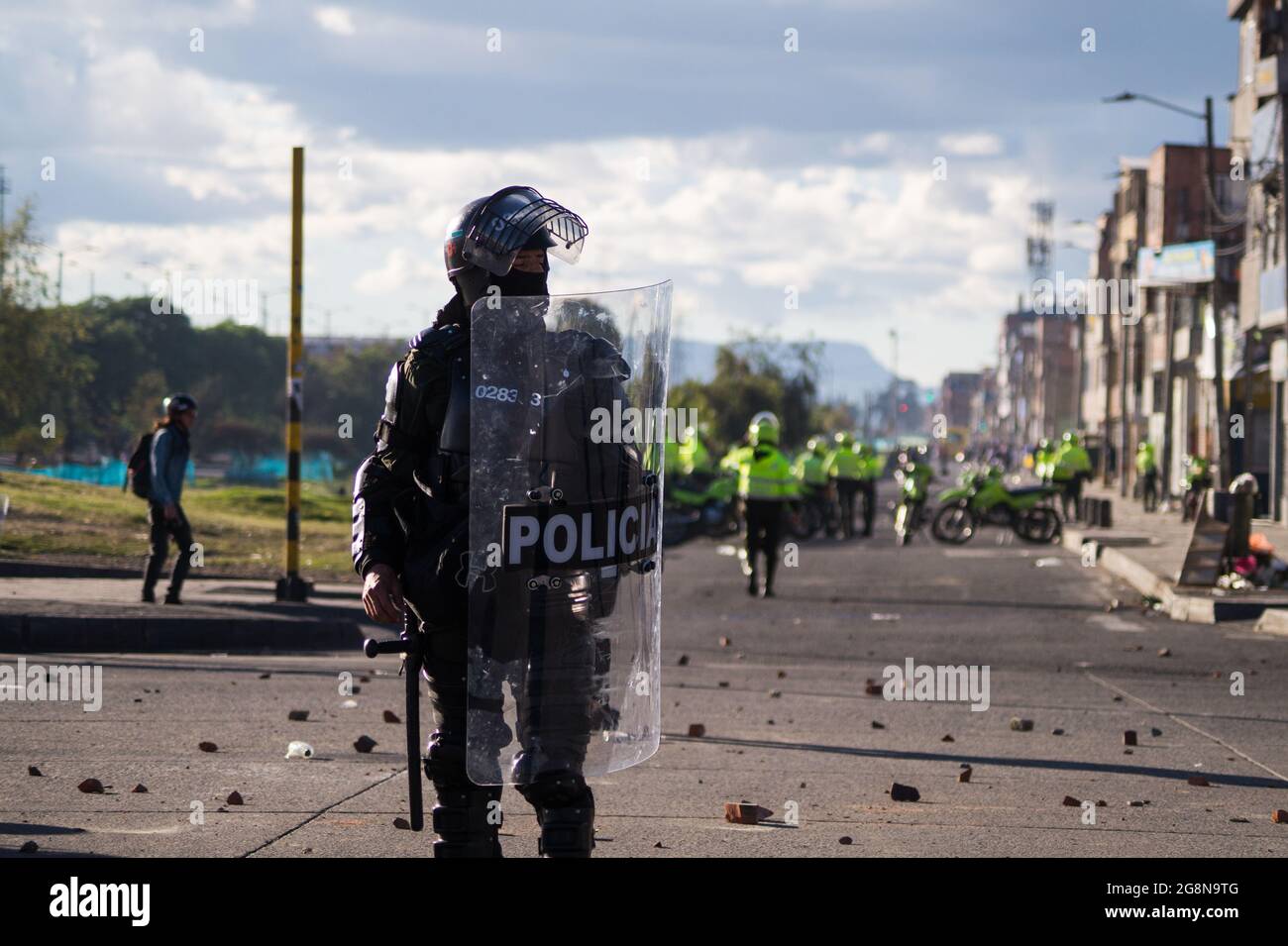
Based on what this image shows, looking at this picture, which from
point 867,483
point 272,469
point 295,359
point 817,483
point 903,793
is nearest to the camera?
point 903,793

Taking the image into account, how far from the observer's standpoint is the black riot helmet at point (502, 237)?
14.3 feet

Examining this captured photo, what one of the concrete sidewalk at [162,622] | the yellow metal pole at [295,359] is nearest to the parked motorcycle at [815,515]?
the concrete sidewalk at [162,622]

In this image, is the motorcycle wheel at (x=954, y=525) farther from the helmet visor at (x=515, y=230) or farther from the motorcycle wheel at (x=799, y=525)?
the helmet visor at (x=515, y=230)

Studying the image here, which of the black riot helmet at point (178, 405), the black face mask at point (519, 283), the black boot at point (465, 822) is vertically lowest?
the black boot at point (465, 822)

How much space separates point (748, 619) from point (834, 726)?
24.4ft

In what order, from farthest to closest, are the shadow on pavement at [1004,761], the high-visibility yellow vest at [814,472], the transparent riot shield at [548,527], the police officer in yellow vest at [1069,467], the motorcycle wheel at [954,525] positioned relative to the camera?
1. the police officer in yellow vest at [1069,467]
2. the high-visibility yellow vest at [814,472]
3. the motorcycle wheel at [954,525]
4. the shadow on pavement at [1004,761]
5. the transparent riot shield at [548,527]

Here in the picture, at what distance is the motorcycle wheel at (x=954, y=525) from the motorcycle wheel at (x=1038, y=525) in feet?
2.94

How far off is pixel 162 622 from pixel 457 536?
932cm

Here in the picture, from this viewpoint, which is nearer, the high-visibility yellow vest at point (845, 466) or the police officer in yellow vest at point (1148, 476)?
the high-visibility yellow vest at point (845, 466)

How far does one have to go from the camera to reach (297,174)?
1498 centimetres

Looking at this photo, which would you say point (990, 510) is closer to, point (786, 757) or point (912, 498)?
point (912, 498)

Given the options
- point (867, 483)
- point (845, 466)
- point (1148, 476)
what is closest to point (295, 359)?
point (845, 466)

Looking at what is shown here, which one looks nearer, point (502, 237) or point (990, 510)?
point (502, 237)

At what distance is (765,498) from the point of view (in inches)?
749
